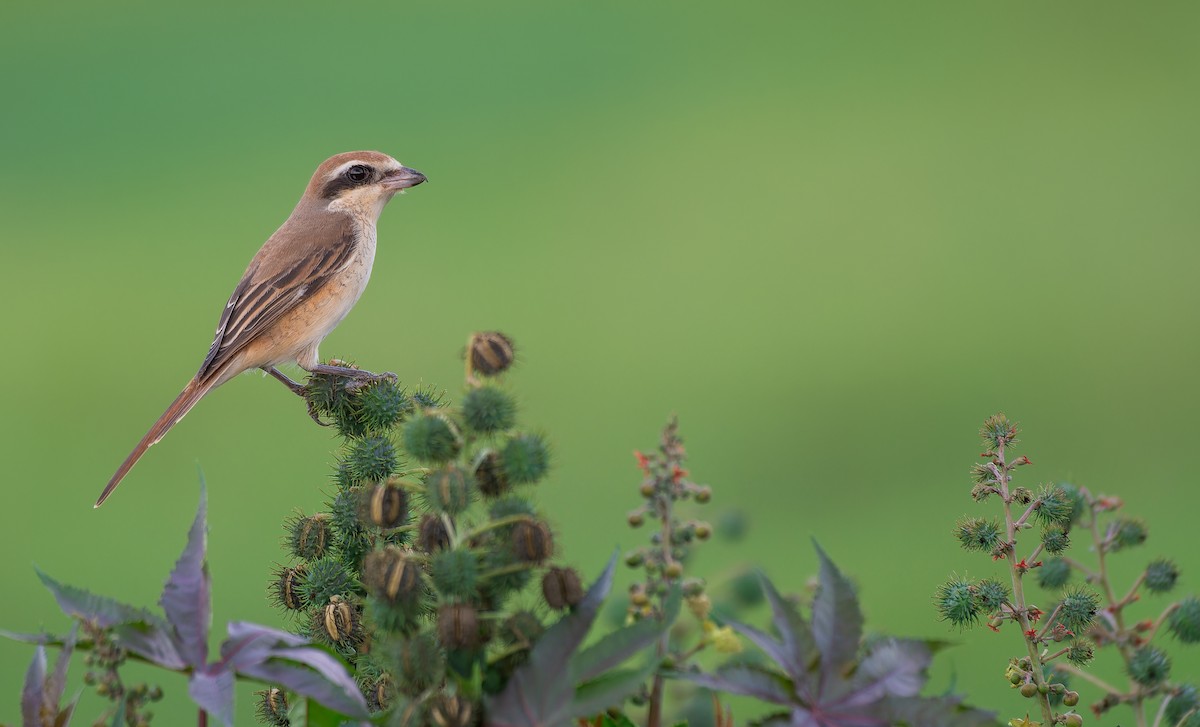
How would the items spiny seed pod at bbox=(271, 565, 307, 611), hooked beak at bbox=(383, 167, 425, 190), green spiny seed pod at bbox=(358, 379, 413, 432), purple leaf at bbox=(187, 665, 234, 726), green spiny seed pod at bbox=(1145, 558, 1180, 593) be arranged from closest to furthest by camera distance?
purple leaf at bbox=(187, 665, 234, 726) < green spiny seed pod at bbox=(1145, 558, 1180, 593) < spiny seed pod at bbox=(271, 565, 307, 611) < green spiny seed pod at bbox=(358, 379, 413, 432) < hooked beak at bbox=(383, 167, 425, 190)

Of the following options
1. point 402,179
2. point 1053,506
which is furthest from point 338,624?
point 402,179

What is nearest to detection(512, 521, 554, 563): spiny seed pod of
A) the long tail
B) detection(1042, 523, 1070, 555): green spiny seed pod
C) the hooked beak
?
detection(1042, 523, 1070, 555): green spiny seed pod

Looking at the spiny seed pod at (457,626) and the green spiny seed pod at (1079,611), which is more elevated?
the green spiny seed pod at (1079,611)

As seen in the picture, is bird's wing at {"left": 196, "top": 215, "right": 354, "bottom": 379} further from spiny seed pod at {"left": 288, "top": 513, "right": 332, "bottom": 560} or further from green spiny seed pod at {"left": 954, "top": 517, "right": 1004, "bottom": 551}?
→ green spiny seed pod at {"left": 954, "top": 517, "right": 1004, "bottom": 551}

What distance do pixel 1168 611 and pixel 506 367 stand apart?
2.19ft

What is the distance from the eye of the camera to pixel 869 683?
3.08ft

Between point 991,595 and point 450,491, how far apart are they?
1.78 ft

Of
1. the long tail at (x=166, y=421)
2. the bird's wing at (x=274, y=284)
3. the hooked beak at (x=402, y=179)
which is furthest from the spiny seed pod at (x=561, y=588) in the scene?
the hooked beak at (x=402, y=179)

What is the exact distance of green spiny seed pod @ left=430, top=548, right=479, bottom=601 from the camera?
3.06 ft

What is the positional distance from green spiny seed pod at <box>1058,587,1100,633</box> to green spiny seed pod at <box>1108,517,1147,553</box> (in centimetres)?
5

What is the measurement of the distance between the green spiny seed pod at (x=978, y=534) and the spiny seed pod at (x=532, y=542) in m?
0.46

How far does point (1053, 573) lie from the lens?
1.22m

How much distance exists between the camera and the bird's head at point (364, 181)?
10.3 ft

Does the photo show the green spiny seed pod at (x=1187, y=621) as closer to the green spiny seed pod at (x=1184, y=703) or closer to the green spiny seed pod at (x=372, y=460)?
the green spiny seed pod at (x=1184, y=703)
